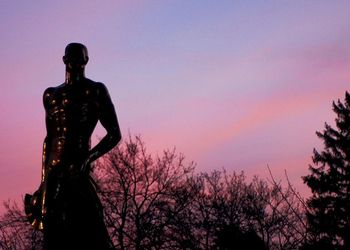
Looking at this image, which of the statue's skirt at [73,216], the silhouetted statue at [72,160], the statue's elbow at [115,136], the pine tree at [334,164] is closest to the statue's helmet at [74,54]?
the silhouetted statue at [72,160]

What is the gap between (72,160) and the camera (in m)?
4.98

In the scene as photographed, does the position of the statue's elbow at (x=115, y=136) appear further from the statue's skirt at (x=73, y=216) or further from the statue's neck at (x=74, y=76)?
the statue's neck at (x=74, y=76)

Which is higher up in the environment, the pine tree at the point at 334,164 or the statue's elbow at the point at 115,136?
the pine tree at the point at 334,164

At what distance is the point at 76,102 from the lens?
518cm

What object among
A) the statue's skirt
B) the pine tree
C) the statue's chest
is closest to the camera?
the statue's skirt

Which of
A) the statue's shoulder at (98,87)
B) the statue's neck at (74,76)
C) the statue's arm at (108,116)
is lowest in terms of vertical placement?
the statue's arm at (108,116)

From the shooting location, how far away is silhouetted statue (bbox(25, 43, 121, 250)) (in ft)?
15.8

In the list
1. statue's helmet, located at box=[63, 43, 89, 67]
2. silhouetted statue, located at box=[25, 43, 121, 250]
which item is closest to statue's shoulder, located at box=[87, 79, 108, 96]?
silhouetted statue, located at box=[25, 43, 121, 250]

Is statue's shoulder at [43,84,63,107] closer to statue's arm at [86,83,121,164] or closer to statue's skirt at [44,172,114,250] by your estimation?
statue's arm at [86,83,121,164]

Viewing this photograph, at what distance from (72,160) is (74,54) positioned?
3.34 ft

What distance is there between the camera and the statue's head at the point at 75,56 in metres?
5.23

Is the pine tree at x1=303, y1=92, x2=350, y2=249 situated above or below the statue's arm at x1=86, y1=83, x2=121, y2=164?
above

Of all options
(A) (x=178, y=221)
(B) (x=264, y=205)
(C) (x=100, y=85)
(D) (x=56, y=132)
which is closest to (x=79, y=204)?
(D) (x=56, y=132)

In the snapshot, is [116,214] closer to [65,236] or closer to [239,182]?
[239,182]
